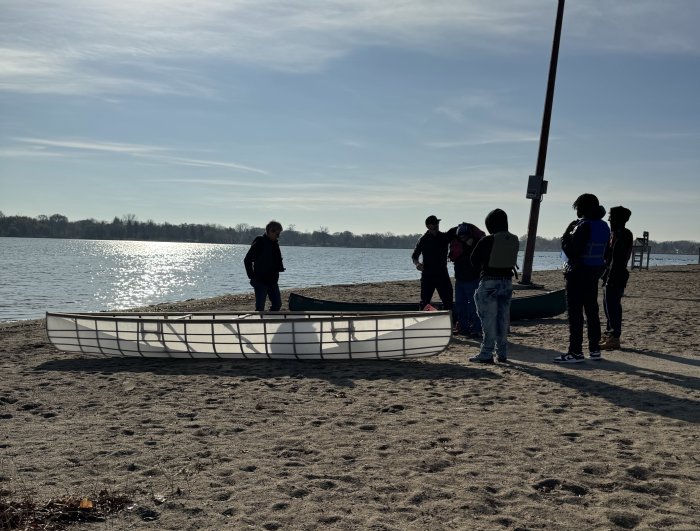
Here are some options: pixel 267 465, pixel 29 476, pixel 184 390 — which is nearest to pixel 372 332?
pixel 184 390

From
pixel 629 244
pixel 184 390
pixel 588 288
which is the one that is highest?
pixel 629 244

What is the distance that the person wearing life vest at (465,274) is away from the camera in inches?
435

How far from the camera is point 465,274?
1127cm

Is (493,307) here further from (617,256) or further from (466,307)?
(466,307)

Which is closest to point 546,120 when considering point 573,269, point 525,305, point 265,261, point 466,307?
point 525,305

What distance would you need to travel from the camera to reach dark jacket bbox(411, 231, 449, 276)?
11727 mm

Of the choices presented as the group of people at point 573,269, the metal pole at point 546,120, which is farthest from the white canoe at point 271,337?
the metal pole at point 546,120

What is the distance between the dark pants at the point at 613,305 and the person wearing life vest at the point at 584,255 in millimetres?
1198

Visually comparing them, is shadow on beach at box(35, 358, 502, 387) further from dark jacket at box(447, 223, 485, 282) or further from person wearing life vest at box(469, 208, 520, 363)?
dark jacket at box(447, 223, 485, 282)

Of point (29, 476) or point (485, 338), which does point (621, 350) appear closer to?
point (485, 338)

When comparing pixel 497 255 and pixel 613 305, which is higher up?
pixel 497 255

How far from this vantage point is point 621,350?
34.1ft

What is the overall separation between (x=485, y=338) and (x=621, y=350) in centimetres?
270

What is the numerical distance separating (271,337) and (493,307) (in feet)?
10.7
